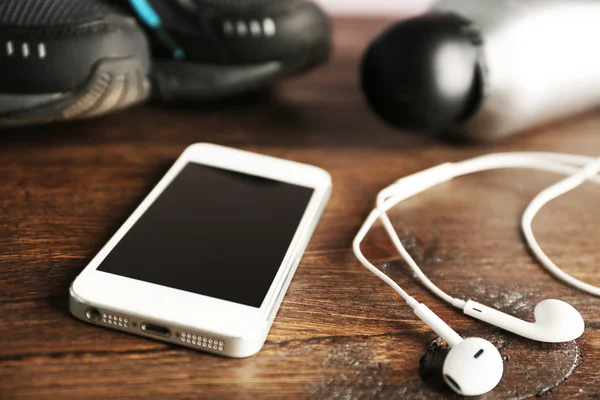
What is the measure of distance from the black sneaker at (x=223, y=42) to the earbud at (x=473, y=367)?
11.5 inches

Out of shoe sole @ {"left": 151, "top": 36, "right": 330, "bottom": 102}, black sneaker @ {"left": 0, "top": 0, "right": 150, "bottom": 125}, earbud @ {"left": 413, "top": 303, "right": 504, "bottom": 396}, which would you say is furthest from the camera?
shoe sole @ {"left": 151, "top": 36, "right": 330, "bottom": 102}

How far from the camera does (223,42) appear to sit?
518mm

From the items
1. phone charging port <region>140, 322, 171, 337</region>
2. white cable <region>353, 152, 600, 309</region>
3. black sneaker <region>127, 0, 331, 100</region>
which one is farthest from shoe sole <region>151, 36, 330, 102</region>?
phone charging port <region>140, 322, 171, 337</region>

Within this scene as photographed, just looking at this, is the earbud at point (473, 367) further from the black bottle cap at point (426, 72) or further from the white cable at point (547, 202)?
the black bottle cap at point (426, 72)

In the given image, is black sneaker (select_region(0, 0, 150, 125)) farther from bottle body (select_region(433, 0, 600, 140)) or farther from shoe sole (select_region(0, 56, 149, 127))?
bottle body (select_region(433, 0, 600, 140))

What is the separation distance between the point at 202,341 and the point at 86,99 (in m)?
0.20

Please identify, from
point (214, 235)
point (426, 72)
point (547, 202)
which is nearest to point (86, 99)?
point (214, 235)

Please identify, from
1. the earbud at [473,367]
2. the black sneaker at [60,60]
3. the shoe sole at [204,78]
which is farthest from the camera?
the shoe sole at [204,78]

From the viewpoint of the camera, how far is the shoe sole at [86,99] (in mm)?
435

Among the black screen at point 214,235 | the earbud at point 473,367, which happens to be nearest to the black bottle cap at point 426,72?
the black screen at point 214,235

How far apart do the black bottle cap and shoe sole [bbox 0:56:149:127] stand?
18 centimetres

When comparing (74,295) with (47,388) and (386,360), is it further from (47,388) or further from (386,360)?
(386,360)

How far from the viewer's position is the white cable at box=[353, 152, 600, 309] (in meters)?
0.40

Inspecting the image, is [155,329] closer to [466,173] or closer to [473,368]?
[473,368]
